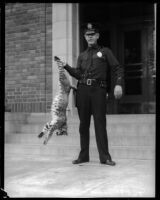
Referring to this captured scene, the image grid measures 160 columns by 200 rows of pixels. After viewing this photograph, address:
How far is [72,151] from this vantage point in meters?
6.00

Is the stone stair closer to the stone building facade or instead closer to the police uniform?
the police uniform

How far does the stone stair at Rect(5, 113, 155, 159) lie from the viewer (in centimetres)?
577

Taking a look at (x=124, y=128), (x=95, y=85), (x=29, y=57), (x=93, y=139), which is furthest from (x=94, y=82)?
(x=29, y=57)

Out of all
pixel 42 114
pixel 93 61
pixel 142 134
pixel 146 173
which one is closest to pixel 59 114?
pixel 93 61

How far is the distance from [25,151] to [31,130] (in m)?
1.05

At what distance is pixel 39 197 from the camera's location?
11.5 ft

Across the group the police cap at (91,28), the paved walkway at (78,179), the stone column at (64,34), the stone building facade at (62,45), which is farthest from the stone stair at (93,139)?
the police cap at (91,28)

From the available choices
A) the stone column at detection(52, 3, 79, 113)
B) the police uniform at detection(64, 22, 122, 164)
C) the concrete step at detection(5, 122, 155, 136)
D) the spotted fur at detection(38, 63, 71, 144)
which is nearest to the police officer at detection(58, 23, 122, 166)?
the police uniform at detection(64, 22, 122, 164)

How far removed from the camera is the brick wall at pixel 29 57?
29.2ft

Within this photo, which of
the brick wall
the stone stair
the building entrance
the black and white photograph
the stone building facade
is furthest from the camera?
the building entrance

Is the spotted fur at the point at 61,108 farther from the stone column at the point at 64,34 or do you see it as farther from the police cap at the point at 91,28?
the stone column at the point at 64,34

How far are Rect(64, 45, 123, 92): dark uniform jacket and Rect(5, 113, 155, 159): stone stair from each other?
1.30 meters

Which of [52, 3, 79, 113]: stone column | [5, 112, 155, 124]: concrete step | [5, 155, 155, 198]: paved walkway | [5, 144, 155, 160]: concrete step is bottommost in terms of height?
[5, 155, 155, 198]: paved walkway

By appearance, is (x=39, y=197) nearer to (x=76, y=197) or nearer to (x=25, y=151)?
(x=76, y=197)
